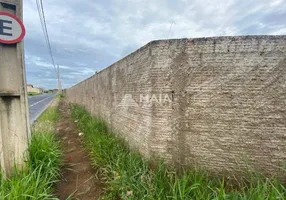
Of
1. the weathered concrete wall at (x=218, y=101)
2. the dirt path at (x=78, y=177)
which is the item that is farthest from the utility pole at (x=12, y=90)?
the weathered concrete wall at (x=218, y=101)

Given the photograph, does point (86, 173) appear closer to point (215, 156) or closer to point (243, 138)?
point (215, 156)

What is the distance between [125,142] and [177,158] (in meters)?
1.37

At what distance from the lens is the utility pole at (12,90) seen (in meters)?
2.00

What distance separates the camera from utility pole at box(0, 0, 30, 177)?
78.9 inches

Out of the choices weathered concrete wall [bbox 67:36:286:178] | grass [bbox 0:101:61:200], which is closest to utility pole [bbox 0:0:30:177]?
grass [bbox 0:101:61:200]

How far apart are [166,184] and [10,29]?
2.95 meters

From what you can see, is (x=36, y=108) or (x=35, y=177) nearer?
(x=35, y=177)

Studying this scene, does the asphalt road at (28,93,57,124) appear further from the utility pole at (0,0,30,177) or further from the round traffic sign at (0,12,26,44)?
the round traffic sign at (0,12,26,44)

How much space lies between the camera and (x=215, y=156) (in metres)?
2.09

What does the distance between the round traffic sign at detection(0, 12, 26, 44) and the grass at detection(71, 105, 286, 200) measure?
2.31 metres

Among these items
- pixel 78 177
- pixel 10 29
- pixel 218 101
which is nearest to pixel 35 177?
pixel 78 177

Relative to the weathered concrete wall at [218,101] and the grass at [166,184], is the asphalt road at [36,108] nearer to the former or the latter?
the grass at [166,184]

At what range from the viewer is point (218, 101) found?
2.04m

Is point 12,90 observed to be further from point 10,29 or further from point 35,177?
point 35,177
